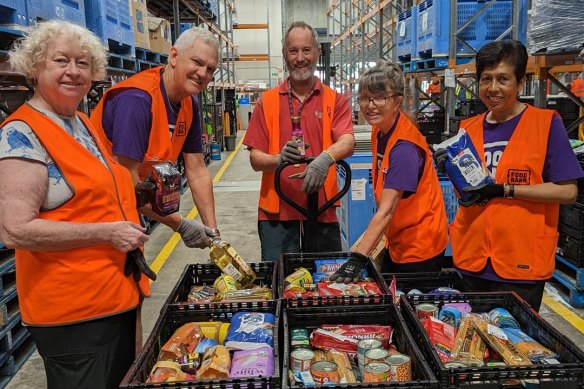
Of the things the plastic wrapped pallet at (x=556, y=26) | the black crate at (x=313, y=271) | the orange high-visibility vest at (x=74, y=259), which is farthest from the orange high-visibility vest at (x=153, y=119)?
the plastic wrapped pallet at (x=556, y=26)

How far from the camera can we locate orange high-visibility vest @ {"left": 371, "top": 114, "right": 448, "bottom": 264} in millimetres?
2584

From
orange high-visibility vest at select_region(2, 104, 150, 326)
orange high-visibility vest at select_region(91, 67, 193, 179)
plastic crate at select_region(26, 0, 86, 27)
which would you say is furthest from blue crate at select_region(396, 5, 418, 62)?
orange high-visibility vest at select_region(2, 104, 150, 326)

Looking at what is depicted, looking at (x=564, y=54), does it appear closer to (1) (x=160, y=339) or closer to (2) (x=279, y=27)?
(1) (x=160, y=339)

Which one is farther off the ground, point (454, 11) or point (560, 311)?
point (454, 11)

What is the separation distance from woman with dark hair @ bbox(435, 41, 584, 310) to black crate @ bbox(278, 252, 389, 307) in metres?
0.58

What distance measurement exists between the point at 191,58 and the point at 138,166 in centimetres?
60

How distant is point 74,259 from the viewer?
6.16ft

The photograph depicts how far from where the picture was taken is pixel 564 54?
412 centimetres

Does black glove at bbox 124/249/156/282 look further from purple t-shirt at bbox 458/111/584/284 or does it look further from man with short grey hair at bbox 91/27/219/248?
purple t-shirt at bbox 458/111/584/284

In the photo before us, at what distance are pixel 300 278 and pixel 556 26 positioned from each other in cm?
301

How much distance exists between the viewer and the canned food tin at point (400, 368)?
60.9 inches

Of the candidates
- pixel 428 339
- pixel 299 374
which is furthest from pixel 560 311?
pixel 299 374

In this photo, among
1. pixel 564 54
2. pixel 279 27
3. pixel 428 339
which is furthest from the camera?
pixel 279 27

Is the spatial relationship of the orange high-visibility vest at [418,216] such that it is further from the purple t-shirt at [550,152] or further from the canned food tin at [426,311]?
the canned food tin at [426,311]
